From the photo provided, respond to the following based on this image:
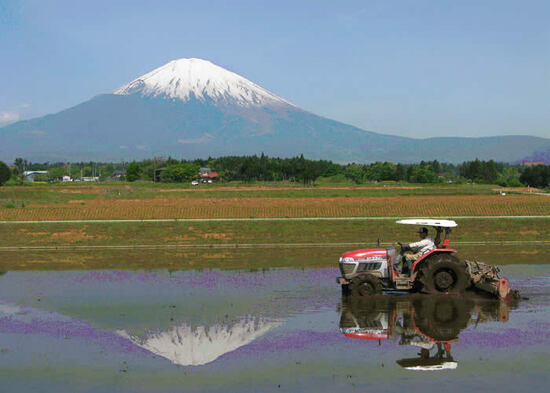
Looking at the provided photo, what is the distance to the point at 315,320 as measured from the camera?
1933cm

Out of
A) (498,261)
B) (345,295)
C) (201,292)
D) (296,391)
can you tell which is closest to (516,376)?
(296,391)

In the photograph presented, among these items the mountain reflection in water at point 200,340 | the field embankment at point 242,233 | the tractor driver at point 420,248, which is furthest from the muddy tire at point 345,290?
the field embankment at point 242,233

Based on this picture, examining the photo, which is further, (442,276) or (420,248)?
(420,248)

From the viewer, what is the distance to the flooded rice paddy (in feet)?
45.9

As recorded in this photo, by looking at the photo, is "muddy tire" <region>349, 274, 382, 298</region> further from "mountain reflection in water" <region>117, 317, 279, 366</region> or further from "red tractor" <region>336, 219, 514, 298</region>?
"mountain reflection in water" <region>117, 317, 279, 366</region>

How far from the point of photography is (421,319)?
63.2 feet

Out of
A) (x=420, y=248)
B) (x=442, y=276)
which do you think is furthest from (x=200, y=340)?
(x=442, y=276)

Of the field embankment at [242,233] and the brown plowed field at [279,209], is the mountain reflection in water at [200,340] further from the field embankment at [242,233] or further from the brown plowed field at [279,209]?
the brown plowed field at [279,209]

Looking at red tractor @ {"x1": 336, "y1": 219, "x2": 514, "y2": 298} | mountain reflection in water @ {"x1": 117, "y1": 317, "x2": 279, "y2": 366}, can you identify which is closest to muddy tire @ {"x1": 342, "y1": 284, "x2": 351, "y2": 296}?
red tractor @ {"x1": 336, "y1": 219, "x2": 514, "y2": 298}

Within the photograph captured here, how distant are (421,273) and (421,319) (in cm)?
275

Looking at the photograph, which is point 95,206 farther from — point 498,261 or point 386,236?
point 498,261

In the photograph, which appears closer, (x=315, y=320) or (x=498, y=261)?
(x=315, y=320)

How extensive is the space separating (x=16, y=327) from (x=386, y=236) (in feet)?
90.6

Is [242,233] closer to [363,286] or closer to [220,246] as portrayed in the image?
[220,246]
